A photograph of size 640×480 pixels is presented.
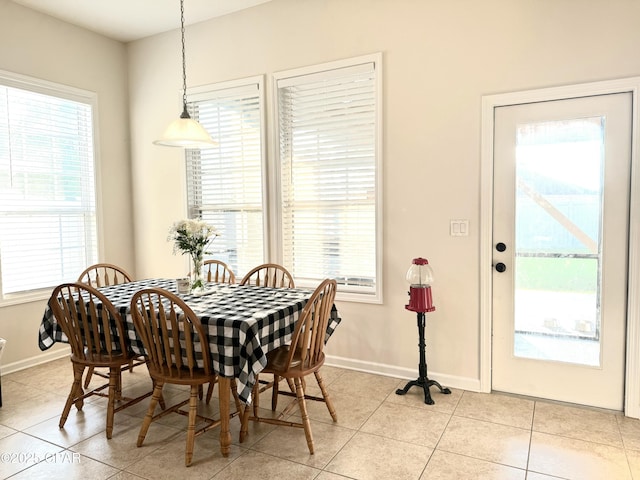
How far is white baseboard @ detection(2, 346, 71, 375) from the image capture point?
3.68m

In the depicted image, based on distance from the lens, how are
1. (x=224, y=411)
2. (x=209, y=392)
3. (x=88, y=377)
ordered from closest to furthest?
(x=224, y=411), (x=209, y=392), (x=88, y=377)

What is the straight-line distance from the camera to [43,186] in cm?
394

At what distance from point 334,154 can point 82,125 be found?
8.30 feet

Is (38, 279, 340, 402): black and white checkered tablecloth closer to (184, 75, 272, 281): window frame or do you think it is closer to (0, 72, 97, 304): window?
(184, 75, 272, 281): window frame

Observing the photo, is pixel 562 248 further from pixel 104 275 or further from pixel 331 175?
pixel 104 275

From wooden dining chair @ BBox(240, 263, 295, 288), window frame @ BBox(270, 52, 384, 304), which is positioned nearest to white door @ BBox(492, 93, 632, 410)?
window frame @ BBox(270, 52, 384, 304)

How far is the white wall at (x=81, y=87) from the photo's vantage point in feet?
12.2

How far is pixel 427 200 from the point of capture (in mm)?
3283

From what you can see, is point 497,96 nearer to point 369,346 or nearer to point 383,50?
point 383,50

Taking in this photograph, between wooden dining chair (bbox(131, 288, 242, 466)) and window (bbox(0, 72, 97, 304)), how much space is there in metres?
2.12

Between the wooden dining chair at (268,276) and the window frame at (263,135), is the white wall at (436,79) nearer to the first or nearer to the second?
the window frame at (263,135)

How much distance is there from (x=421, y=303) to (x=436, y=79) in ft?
5.30

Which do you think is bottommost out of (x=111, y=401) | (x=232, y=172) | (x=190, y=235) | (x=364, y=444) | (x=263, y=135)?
(x=364, y=444)

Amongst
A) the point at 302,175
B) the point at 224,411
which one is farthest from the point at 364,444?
the point at 302,175
